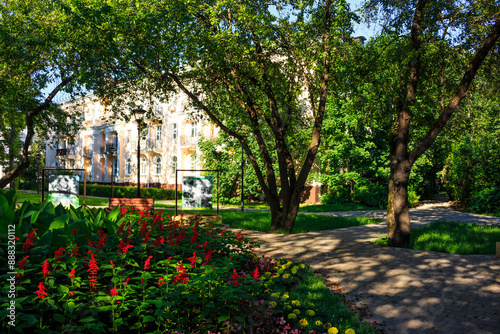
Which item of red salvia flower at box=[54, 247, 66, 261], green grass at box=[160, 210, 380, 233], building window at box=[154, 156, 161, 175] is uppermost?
building window at box=[154, 156, 161, 175]

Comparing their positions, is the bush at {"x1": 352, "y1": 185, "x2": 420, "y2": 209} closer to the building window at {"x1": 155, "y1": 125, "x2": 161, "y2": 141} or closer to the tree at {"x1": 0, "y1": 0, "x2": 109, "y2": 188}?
the tree at {"x1": 0, "y1": 0, "x2": 109, "y2": 188}

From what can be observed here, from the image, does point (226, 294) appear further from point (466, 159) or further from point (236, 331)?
point (466, 159)

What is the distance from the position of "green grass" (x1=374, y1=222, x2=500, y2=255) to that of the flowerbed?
17.9 ft

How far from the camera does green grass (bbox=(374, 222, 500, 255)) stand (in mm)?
8406

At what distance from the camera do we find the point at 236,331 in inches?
128

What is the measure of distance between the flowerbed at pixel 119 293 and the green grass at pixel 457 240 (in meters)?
5.45

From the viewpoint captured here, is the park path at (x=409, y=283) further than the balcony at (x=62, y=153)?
No

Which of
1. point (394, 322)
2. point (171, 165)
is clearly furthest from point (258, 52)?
point (171, 165)

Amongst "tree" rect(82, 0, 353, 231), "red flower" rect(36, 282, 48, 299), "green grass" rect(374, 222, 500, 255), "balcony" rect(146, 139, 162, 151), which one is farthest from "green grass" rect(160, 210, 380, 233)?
"balcony" rect(146, 139, 162, 151)

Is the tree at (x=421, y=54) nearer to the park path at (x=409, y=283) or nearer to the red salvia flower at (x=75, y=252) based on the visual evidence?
the park path at (x=409, y=283)

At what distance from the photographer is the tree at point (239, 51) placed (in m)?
9.85

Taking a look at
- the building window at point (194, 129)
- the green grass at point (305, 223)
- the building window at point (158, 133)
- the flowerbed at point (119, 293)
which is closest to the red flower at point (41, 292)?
the flowerbed at point (119, 293)

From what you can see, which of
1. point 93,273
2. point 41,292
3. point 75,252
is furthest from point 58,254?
point 41,292

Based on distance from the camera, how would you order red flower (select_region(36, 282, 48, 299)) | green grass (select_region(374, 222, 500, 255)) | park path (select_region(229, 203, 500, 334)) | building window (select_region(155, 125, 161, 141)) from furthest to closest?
building window (select_region(155, 125, 161, 141)), green grass (select_region(374, 222, 500, 255)), park path (select_region(229, 203, 500, 334)), red flower (select_region(36, 282, 48, 299))
